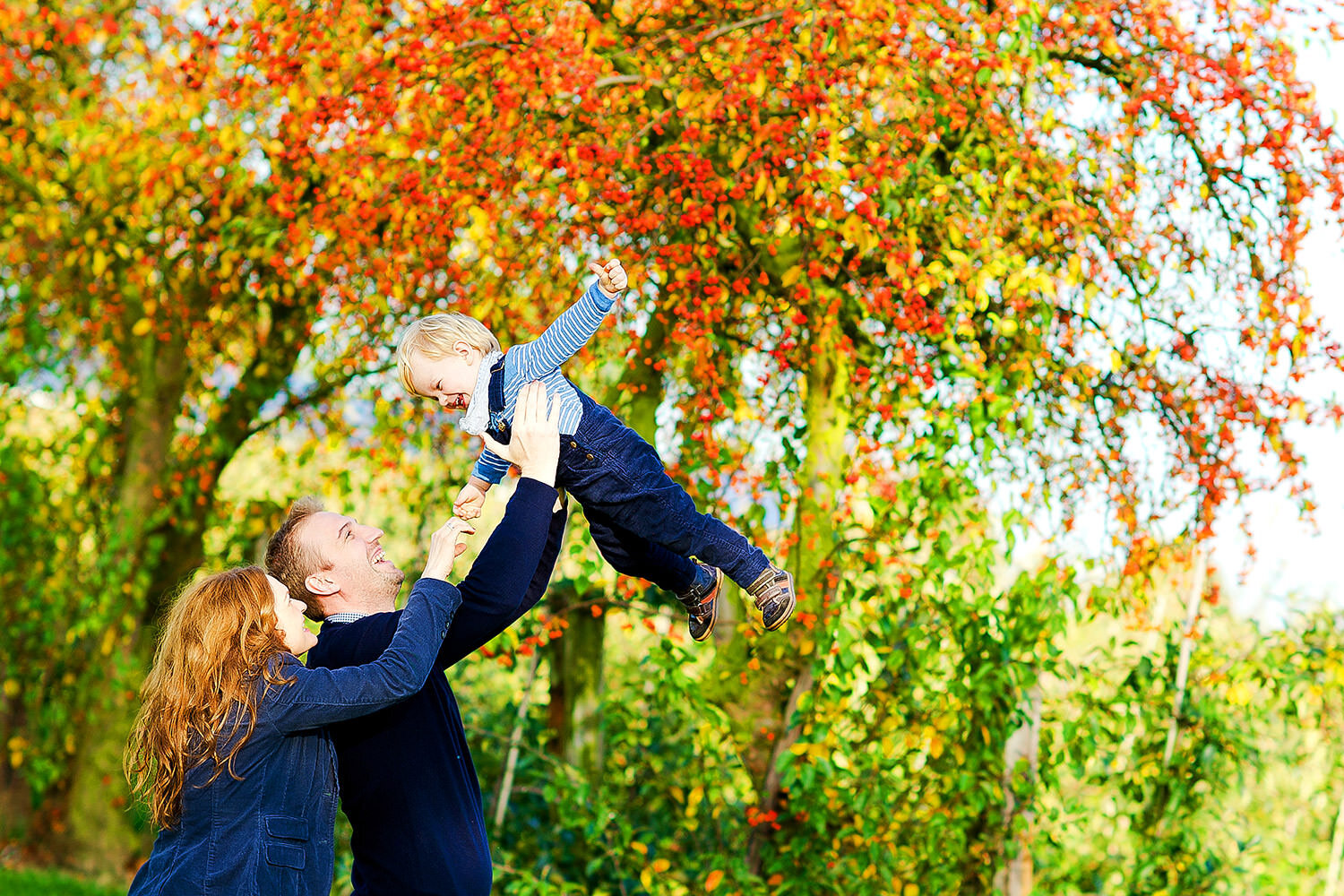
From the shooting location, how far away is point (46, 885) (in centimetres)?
595

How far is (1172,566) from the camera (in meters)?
4.43

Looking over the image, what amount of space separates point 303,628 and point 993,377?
250 centimetres

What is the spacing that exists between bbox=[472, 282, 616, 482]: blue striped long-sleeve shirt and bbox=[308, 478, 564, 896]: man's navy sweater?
333 mm

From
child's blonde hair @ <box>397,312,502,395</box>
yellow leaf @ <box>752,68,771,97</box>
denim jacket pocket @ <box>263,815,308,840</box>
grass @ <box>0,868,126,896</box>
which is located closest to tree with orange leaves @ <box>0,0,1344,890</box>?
yellow leaf @ <box>752,68,771,97</box>

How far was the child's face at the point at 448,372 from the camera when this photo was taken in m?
2.38

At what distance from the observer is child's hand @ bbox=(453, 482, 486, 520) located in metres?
2.29

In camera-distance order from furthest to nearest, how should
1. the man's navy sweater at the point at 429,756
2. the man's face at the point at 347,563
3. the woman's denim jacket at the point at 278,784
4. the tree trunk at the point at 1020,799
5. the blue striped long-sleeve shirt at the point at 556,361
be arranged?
the tree trunk at the point at 1020,799, the blue striped long-sleeve shirt at the point at 556,361, the man's face at the point at 347,563, the man's navy sweater at the point at 429,756, the woman's denim jacket at the point at 278,784

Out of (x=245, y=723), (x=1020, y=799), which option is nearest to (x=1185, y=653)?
(x=1020, y=799)

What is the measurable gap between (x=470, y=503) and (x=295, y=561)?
35 cm

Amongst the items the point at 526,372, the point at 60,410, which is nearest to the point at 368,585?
the point at 526,372

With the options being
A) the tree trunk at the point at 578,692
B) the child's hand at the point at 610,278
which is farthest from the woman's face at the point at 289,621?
the tree trunk at the point at 578,692

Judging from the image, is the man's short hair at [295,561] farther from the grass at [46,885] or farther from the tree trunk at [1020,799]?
the grass at [46,885]

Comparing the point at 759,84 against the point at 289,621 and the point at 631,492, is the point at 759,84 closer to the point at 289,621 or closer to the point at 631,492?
the point at 631,492

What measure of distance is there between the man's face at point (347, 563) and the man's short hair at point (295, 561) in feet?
0.04
